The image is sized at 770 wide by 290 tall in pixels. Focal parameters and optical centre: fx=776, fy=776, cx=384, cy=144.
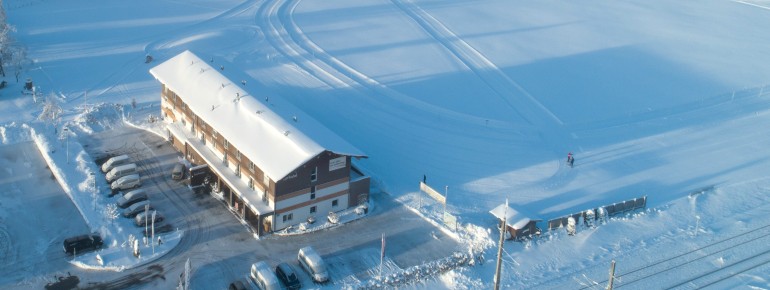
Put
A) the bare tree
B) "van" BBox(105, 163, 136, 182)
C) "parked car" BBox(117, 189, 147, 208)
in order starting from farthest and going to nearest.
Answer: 1. the bare tree
2. "van" BBox(105, 163, 136, 182)
3. "parked car" BBox(117, 189, 147, 208)

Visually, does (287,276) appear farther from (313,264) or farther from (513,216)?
(513,216)

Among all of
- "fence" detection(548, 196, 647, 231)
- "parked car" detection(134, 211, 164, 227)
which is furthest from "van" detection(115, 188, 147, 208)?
"fence" detection(548, 196, 647, 231)

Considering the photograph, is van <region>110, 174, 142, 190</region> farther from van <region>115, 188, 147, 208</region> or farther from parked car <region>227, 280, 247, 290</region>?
parked car <region>227, 280, 247, 290</region>

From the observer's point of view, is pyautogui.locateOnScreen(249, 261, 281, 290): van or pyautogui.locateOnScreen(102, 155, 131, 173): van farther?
pyautogui.locateOnScreen(102, 155, 131, 173): van

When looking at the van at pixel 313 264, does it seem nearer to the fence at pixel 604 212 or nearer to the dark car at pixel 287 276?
the dark car at pixel 287 276

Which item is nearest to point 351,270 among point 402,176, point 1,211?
point 402,176

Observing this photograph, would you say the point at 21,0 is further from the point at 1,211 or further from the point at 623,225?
the point at 623,225
